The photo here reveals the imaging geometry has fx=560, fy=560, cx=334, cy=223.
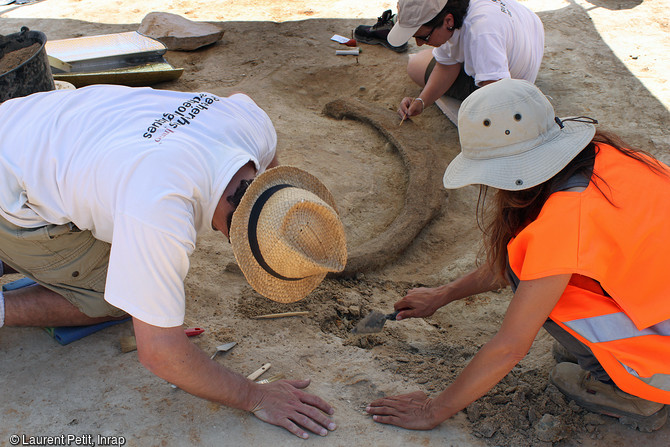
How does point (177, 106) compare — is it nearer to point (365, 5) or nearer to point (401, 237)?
point (401, 237)

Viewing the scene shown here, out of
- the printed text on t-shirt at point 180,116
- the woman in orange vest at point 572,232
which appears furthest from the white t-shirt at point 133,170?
the woman in orange vest at point 572,232

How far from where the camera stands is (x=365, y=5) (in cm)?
648

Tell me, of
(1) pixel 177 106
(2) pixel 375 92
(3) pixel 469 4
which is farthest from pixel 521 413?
(2) pixel 375 92

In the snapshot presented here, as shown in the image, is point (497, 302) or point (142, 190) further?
point (497, 302)

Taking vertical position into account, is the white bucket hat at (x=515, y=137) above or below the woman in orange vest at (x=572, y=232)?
above

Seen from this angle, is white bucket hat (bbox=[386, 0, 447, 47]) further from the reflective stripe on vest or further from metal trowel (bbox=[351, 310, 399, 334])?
the reflective stripe on vest

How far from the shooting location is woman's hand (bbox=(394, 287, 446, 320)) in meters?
2.48

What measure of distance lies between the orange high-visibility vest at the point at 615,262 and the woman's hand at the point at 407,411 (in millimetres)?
557

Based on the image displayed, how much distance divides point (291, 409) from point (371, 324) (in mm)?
745

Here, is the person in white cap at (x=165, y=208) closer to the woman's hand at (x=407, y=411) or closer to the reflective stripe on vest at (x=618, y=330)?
the woman's hand at (x=407, y=411)

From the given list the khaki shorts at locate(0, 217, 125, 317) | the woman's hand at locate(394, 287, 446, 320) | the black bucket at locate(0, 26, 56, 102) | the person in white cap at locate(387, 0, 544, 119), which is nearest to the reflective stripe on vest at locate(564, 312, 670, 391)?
the woman's hand at locate(394, 287, 446, 320)

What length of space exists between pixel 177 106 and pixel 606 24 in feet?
16.2

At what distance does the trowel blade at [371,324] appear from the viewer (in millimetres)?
2623

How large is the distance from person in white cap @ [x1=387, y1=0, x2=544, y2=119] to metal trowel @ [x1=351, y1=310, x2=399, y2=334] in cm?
175
